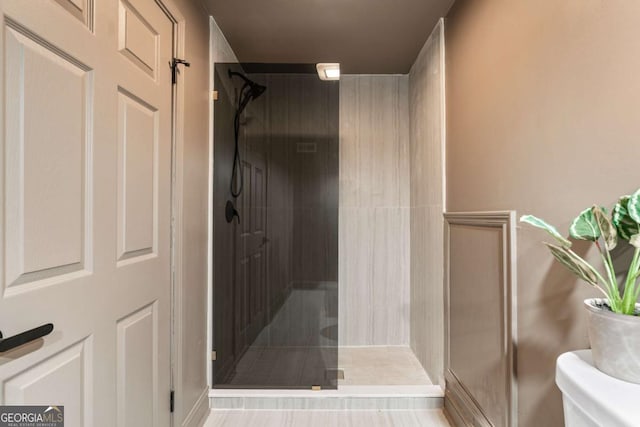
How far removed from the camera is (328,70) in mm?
2252

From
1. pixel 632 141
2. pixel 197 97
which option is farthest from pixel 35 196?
pixel 632 141

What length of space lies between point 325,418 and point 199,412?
72 cm

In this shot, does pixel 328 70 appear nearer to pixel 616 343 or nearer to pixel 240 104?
pixel 240 104

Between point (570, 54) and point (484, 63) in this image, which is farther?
point (484, 63)

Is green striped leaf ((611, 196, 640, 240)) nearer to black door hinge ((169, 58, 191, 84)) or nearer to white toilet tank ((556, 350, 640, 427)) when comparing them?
white toilet tank ((556, 350, 640, 427))

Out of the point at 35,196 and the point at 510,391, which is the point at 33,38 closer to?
the point at 35,196

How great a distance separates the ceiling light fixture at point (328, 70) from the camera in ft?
7.35

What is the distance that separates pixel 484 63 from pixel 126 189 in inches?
64.8

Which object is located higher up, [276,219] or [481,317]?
[276,219]

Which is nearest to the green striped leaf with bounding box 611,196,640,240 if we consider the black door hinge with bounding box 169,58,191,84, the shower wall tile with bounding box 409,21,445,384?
the shower wall tile with bounding box 409,21,445,384

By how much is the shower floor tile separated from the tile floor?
227 millimetres

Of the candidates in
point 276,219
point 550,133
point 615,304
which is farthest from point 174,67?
point 615,304

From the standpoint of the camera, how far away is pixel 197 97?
1.95 meters

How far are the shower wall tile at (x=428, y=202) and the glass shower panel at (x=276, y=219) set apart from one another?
0.66 metres
